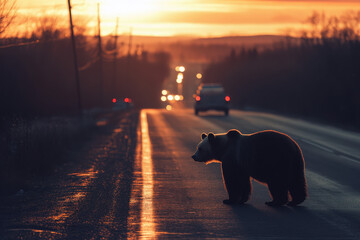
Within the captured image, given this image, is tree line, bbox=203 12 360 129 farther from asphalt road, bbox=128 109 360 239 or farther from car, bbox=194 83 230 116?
asphalt road, bbox=128 109 360 239

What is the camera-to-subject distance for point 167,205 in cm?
1044

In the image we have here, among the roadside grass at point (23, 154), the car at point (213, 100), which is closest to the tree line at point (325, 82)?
the car at point (213, 100)

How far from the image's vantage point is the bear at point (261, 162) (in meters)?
9.59

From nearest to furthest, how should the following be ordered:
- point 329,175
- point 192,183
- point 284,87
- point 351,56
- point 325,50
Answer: point 192,183, point 329,175, point 351,56, point 325,50, point 284,87

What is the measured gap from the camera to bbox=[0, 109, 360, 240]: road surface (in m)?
8.32

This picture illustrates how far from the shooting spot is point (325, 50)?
47250mm

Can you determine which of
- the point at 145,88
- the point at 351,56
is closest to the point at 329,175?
the point at 351,56

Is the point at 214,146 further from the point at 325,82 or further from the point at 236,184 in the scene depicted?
the point at 325,82

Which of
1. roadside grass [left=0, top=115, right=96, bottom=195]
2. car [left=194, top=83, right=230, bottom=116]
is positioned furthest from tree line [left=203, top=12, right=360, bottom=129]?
roadside grass [left=0, top=115, right=96, bottom=195]

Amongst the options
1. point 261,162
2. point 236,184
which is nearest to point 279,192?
point 261,162

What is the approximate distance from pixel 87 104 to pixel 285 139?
63.3m

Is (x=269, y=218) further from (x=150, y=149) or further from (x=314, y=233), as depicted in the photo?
(x=150, y=149)

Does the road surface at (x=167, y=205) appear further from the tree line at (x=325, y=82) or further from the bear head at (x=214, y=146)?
the tree line at (x=325, y=82)

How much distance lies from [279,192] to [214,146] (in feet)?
4.02
